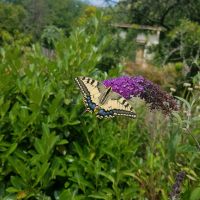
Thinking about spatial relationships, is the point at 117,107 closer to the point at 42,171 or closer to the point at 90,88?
the point at 90,88

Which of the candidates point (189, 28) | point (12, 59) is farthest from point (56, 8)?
point (12, 59)

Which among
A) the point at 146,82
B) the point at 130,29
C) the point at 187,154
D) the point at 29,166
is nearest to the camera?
Answer: the point at 146,82

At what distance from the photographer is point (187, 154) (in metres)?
2.97

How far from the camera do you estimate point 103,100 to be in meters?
2.25

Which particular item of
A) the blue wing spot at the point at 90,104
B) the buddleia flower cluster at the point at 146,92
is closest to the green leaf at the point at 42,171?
the blue wing spot at the point at 90,104

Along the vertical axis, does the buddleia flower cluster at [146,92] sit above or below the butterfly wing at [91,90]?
above

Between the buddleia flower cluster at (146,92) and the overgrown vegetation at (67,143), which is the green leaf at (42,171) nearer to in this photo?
the overgrown vegetation at (67,143)

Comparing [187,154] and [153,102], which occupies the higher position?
[153,102]

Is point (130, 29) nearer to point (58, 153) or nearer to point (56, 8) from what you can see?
point (58, 153)

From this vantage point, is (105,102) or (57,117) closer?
(105,102)

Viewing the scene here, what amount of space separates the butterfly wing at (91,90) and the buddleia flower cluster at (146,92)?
Result: 0.17ft

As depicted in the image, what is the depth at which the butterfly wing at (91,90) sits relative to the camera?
2.28 metres

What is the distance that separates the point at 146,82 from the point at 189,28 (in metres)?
13.3

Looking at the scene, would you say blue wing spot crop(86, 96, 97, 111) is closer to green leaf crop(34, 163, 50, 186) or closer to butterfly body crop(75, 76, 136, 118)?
butterfly body crop(75, 76, 136, 118)
